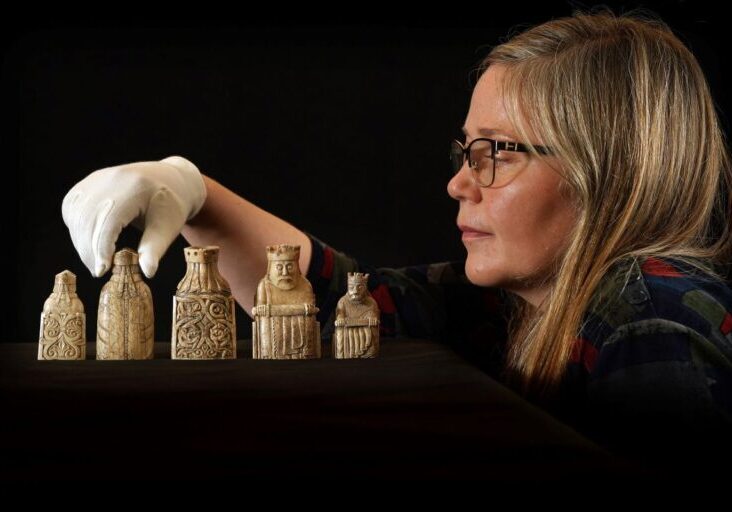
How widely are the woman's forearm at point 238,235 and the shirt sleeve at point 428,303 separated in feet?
0.17

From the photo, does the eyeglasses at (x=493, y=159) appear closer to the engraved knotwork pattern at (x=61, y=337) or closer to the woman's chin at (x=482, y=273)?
the woman's chin at (x=482, y=273)

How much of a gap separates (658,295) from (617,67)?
0.38 meters

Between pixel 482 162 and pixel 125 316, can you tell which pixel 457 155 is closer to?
pixel 482 162

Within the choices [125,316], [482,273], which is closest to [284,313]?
[125,316]

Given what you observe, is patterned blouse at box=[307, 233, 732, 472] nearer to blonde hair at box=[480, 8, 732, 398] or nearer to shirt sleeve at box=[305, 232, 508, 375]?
blonde hair at box=[480, 8, 732, 398]

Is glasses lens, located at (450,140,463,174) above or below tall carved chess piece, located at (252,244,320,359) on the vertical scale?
above

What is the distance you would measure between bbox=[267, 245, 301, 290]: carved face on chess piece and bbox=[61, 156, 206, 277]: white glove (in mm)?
160

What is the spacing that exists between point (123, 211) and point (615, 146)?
2.28ft

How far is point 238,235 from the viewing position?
6.31ft

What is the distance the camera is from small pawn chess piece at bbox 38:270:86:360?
1.59m

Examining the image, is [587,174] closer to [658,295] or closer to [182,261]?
[658,295]

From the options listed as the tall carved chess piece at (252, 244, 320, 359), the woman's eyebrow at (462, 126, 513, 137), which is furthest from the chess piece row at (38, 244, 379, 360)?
the woman's eyebrow at (462, 126, 513, 137)

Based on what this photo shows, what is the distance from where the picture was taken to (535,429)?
1035 mm

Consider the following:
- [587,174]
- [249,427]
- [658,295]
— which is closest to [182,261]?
[587,174]
